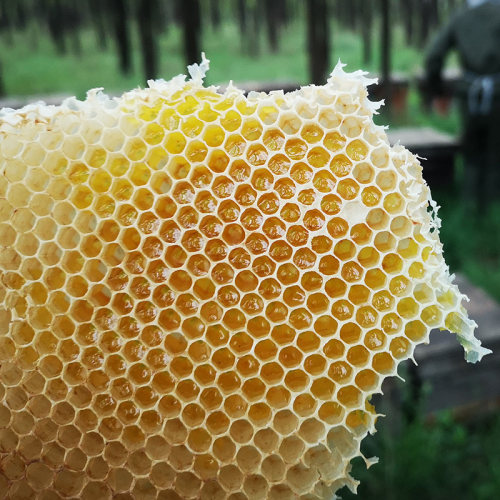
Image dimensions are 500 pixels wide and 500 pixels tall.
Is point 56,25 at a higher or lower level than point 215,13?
higher

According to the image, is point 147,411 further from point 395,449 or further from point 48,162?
point 395,449

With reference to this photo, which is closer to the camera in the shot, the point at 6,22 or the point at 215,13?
the point at 6,22

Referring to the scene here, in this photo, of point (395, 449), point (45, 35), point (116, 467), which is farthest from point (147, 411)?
point (45, 35)

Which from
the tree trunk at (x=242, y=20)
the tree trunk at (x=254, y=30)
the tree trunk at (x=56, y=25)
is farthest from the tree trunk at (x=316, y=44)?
the tree trunk at (x=242, y=20)

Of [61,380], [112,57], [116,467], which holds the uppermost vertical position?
[61,380]

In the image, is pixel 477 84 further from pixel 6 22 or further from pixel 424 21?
pixel 6 22

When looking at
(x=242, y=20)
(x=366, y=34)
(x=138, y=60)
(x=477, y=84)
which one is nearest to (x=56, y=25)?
(x=138, y=60)
